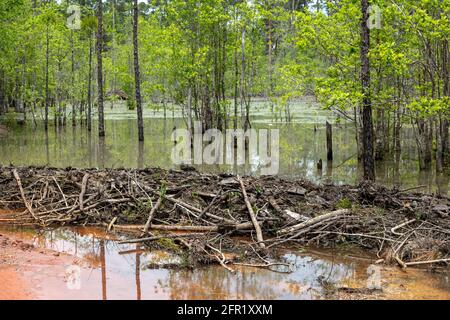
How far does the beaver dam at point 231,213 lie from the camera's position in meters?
7.85

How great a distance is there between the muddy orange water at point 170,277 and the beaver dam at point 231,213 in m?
0.30

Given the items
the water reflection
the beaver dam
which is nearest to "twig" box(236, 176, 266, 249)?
the beaver dam

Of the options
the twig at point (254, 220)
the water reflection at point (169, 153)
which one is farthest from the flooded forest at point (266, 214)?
the water reflection at point (169, 153)

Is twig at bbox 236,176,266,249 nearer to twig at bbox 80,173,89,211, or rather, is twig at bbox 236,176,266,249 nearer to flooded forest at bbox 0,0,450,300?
flooded forest at bbox 0,0,450,300

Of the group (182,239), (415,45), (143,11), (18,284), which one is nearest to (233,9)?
(415,45)

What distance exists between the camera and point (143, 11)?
7288 centimetres

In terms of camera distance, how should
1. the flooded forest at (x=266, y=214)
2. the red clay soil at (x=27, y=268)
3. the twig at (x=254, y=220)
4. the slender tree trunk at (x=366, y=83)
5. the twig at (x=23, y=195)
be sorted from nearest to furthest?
the red clay soil at (x=27, y=268), the flooded forest at (x=266, y=214), the twig at (x=254, y=220), the twig at (x=23, y=195), the slender tree trunk at (x=366, y=83)

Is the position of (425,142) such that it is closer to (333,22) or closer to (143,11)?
(333,22)

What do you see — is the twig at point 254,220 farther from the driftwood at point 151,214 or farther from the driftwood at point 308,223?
the driftwood at point 151,214

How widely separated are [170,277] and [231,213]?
8.86 ft

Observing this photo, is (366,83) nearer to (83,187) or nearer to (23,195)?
(83,187)

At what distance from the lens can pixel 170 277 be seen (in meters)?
6.87

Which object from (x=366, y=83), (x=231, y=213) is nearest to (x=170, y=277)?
(x=231, y=213)

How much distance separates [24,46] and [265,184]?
90.1 feet
